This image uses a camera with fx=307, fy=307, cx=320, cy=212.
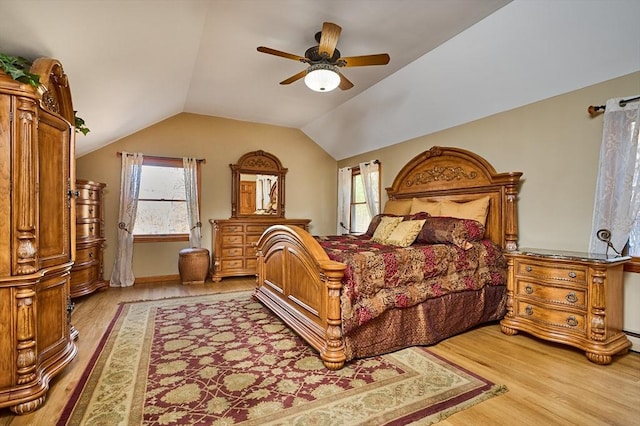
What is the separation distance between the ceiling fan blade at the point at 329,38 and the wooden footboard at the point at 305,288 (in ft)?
5.09

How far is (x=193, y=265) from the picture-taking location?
483 centimetres

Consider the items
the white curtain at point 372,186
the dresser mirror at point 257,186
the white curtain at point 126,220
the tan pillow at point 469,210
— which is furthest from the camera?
the dresser mirror at point 257,186

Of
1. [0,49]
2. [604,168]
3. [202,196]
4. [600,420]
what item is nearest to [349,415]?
[600,420]

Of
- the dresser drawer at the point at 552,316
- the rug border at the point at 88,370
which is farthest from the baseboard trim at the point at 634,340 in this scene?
the rug border at the point at 88,370

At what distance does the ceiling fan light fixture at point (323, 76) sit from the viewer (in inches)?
107

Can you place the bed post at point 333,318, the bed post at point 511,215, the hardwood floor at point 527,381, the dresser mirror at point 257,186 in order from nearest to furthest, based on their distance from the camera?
1. the hardwood floor at point 527,381
2. the bed post at point 333,318
3. the bed post at point 511,215
4. the dresser mirror at point 257,186

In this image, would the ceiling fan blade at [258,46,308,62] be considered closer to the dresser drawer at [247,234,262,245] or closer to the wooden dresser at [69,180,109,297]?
the wooden dresser at [69,180,109,297]

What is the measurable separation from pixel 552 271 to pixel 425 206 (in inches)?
64.8

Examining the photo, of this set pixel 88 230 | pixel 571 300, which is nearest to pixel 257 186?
pixel 88 230

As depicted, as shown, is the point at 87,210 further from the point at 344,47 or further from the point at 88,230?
the point at 344,47

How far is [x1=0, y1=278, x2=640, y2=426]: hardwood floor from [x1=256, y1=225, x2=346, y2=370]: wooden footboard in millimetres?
870

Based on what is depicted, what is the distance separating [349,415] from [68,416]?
152cm

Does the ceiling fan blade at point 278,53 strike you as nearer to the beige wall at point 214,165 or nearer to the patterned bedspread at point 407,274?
the patterned bedspread at point 407,274

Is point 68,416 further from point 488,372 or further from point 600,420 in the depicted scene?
point 600,420
